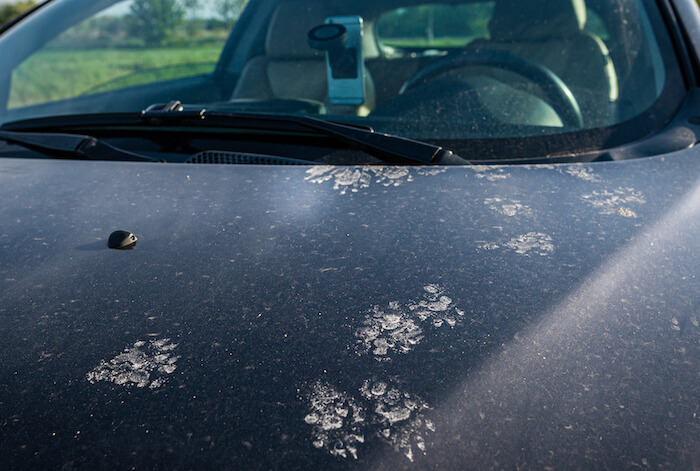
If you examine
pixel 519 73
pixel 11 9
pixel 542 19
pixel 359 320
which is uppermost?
pixel 542 19

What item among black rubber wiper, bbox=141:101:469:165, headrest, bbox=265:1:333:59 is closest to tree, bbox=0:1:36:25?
headrest, bbox=265:1:333:59

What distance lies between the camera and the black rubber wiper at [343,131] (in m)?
1.22

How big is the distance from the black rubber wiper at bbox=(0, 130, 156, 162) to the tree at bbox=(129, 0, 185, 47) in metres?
0.63

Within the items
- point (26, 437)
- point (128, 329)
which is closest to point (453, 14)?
point (128, 329)

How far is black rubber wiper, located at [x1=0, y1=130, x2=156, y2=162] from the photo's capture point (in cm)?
137

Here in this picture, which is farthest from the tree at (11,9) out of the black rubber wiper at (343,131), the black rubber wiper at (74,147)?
the black rubber wiper at (343,131)

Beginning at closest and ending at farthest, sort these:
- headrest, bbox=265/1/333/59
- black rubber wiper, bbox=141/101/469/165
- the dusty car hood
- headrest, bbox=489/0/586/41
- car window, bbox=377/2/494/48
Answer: the dusty car hood < black rubber wiper, bbox=141/101/469/165 < headrest, bbox=489/0/586/41 < headrest, bbox=265/1/333/59 < car window, bbox=377/2/494/48

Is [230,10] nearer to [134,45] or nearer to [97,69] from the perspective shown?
[134,45]

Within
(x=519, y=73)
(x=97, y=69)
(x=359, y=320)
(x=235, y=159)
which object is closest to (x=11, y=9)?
(x=97, y=69)

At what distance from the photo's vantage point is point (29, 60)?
1.80 meters

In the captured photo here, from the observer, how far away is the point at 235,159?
1310 mm

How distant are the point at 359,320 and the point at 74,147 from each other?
3.12 ft

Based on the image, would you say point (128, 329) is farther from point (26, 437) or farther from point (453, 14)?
point (453, 14)

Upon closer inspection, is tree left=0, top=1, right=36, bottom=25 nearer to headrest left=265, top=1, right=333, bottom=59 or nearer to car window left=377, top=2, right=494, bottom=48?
headrest left=265, top=1, right=333, bottom=59
